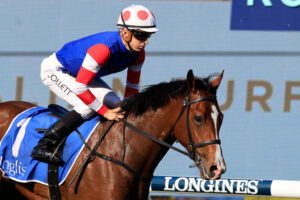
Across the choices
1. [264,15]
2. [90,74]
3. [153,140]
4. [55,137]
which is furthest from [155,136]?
[264,15]

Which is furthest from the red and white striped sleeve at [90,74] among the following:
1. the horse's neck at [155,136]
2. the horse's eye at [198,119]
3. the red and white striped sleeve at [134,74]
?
the horse's eye at [198,119]

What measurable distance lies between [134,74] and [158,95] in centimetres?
56

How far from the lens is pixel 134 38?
3818mm

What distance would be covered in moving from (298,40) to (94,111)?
3792 mm

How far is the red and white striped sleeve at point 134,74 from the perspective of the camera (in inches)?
164

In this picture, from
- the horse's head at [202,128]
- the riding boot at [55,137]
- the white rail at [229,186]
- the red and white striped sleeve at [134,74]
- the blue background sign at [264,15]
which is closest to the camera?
the horse's head at [202,128]

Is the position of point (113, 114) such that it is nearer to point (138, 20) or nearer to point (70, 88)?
point (70, 88)

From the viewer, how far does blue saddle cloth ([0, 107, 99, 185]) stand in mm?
3855

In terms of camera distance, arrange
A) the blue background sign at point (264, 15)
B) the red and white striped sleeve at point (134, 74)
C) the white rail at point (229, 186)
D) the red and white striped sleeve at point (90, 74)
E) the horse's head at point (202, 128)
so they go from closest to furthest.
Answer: the horse's head at point (202, 128) → the red and white striped sleeve at point (90, 74) → the red and white striped sleeve at point (134, 74) → the white rail at point (229, 186) → the blue background sign at point (264, 15)

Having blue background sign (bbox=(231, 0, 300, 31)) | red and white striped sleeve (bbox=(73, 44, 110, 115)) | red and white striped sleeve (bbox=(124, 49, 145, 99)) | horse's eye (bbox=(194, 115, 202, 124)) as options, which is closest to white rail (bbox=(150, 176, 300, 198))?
red and white striped sleeve (bbox=(124, 49, 145, 99))

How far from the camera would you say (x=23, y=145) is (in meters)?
4.06

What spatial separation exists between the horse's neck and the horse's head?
83mm

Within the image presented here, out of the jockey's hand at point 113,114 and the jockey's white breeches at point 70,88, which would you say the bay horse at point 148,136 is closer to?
the jockey's hand at point 113,114

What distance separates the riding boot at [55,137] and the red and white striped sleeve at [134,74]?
474mm
